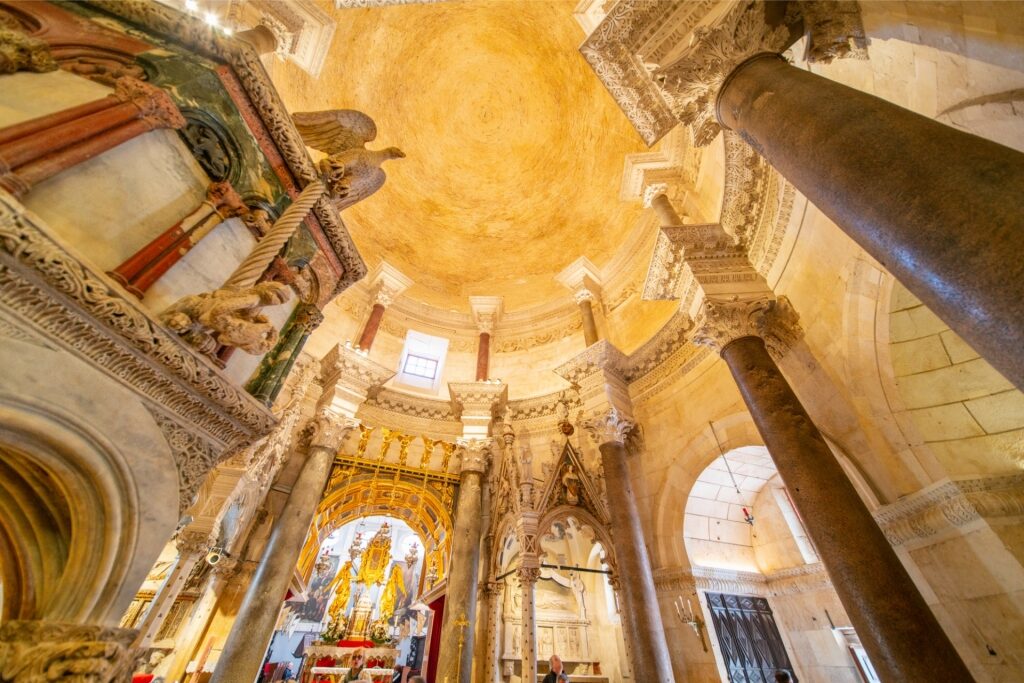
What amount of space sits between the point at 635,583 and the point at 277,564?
6296 millimetres

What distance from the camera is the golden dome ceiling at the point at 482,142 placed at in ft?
38.5

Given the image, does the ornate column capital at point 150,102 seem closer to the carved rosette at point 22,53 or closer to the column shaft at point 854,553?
the carved rosette at point 22,53

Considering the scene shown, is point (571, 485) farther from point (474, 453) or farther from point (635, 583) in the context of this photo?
point (474, 453)

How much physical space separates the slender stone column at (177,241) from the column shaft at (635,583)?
731cm

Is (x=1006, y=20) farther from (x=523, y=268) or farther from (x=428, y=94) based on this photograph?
(x=428, y=94)

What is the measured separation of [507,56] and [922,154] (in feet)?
45.4

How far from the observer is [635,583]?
21.6ft

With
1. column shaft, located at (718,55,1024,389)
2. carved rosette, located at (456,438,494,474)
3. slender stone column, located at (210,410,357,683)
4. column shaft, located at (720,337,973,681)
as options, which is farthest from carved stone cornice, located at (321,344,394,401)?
column shaft, located at (718,55,1024,389)

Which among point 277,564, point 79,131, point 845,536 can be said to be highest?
point 79,131

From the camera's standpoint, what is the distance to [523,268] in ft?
49.3

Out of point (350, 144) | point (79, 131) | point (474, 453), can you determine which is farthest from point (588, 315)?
point (79, 131)

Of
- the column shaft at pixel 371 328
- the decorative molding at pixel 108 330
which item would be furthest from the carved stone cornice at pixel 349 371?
the decorative molding at pixel 108 330

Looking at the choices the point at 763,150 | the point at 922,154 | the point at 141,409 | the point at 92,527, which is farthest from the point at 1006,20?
the point at 92,527

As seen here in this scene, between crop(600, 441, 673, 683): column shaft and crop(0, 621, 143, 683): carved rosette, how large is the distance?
6.54 m
